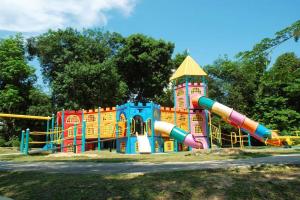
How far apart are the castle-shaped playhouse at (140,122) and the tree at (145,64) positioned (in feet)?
33.5

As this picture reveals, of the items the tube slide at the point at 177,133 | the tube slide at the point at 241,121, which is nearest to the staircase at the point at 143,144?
the tube slide at the point at 177,133

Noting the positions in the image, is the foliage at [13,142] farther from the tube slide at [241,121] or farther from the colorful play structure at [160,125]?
the tube slide at [241,121]

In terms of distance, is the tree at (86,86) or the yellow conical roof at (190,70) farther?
the tree at (86,86)

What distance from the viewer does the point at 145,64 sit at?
135 ft

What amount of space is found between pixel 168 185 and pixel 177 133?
17077 millimetres

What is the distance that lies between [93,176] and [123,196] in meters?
1.79

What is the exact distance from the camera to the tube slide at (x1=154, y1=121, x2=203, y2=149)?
76.1ft

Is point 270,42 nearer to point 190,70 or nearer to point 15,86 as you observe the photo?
point 190,70

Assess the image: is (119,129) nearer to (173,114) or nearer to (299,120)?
(173,114)

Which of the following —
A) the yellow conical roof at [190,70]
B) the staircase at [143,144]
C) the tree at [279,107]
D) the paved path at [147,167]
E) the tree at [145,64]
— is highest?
the tree at [145,64]

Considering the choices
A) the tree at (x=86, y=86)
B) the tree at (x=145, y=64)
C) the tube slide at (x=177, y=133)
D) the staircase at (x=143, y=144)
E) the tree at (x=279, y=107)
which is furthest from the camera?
the tree at (x=145, y=64)

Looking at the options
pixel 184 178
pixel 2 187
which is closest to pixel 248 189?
pixel 184 178

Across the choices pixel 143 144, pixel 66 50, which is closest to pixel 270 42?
pixel 143 144

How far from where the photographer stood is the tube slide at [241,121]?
25.2 m
